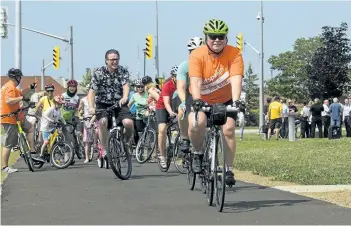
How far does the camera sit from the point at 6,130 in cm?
1323

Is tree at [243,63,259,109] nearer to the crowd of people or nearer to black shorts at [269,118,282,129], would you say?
the crowd of people

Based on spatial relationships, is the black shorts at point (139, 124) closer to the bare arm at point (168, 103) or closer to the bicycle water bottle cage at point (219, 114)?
the bare arm at point (168, 103)

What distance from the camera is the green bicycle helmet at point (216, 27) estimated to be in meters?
8.08

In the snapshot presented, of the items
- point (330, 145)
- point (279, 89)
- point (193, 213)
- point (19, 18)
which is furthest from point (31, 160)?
point (279, 89)

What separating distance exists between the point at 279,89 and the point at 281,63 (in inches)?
207

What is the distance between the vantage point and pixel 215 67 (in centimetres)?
820

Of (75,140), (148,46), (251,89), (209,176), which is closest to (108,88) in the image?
(209,176)

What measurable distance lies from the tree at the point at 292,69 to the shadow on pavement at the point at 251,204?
3550 inches

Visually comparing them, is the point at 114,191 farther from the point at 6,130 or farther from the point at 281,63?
the point at 281,63

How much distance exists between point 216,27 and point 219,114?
40.0 inches

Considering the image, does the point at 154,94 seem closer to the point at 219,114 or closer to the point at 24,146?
the point at 24,146

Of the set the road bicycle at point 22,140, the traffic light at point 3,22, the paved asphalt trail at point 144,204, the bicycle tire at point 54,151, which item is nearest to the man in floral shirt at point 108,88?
the paved asphalt trail at point 144,204

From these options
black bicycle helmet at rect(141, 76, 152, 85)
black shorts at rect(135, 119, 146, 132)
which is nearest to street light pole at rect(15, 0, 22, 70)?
black bicycle helmet at rect(141, 76, 152, 85)

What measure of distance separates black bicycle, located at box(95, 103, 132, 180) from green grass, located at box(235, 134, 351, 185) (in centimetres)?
217
